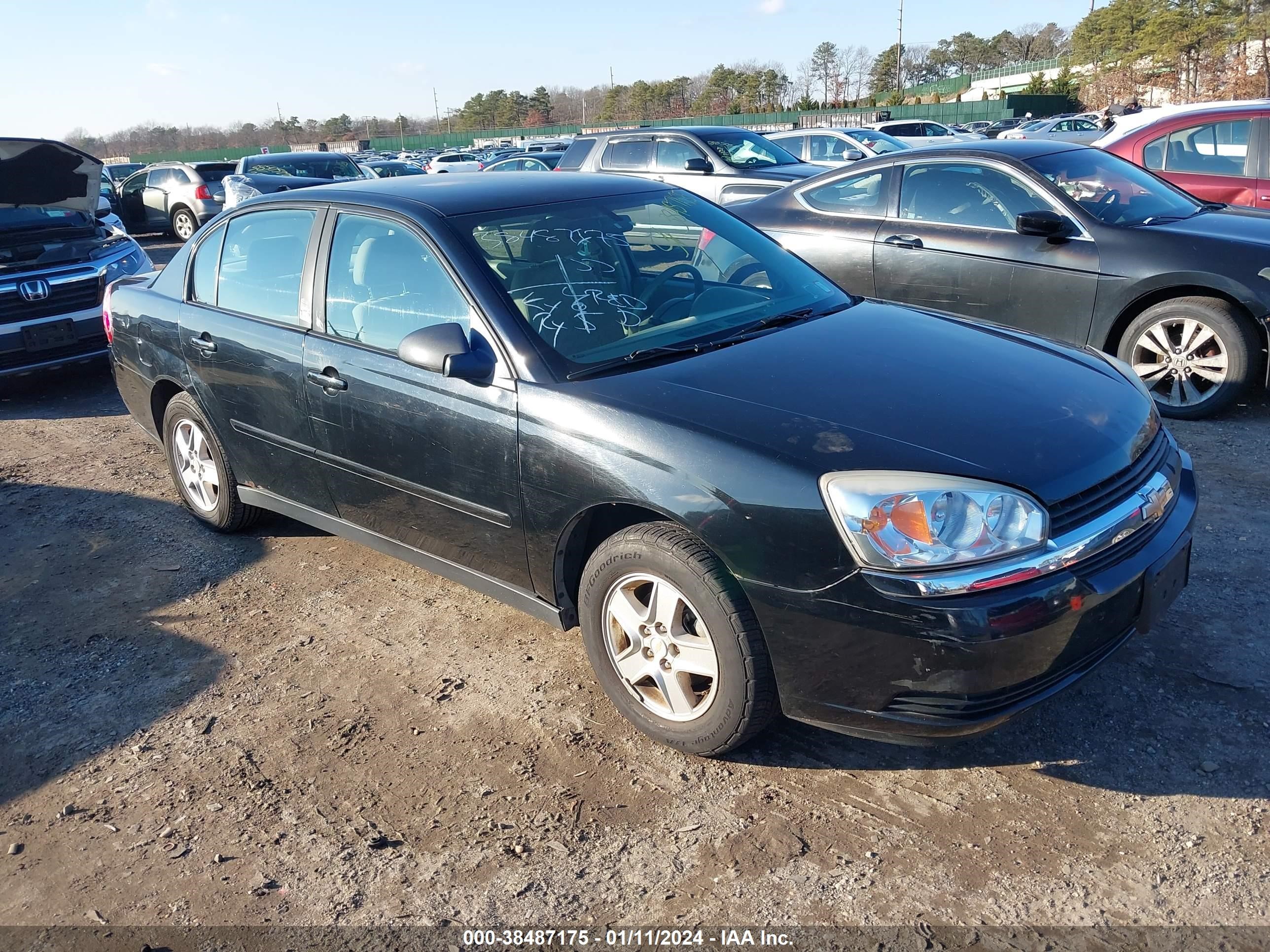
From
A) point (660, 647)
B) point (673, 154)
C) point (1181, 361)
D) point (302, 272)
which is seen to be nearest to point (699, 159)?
point (673, 154)

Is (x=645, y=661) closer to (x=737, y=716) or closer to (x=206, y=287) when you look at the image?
(x=737, y=716)

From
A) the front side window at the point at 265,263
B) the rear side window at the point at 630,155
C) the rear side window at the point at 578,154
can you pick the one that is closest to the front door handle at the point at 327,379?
the front side window at the point at 265,263

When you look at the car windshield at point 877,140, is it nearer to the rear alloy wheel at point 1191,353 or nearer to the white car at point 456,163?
the white car at point 456,163

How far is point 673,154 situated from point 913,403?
938 cm

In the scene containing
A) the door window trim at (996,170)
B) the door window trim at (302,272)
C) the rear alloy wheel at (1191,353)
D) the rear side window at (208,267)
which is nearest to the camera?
the door window trim at (302,272)

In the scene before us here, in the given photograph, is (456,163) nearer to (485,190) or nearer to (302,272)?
(302,272)

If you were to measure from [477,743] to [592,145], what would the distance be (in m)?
10.1

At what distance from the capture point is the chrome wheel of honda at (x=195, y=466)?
4.81 metres

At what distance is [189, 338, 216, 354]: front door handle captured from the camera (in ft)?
14.4

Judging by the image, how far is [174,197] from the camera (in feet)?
61.1

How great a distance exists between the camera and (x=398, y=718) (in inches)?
132

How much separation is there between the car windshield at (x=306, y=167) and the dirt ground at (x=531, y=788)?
1333 centimetres

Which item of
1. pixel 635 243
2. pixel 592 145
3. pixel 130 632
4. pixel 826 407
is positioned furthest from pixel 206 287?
pixel 592 145

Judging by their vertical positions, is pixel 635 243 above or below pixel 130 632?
above
